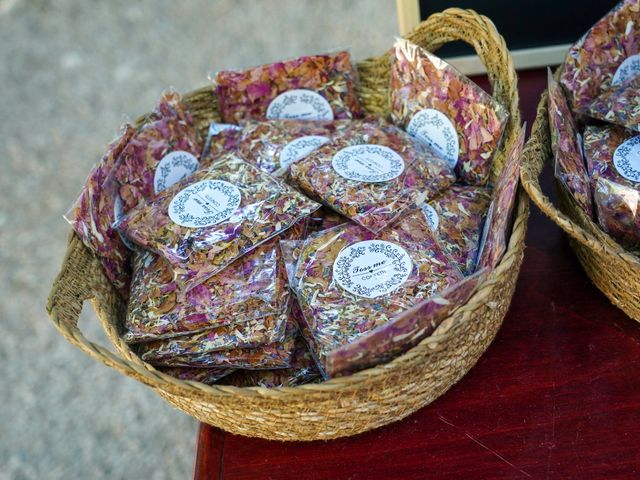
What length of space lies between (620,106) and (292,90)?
0.60m

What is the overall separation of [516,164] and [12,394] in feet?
5.20

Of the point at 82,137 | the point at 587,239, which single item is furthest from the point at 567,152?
the point at 82,137

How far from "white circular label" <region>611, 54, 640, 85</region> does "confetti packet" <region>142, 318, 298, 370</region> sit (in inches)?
28.7

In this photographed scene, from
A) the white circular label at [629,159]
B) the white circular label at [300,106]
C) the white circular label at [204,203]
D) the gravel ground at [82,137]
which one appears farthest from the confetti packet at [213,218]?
the gravel ground at [82,137]

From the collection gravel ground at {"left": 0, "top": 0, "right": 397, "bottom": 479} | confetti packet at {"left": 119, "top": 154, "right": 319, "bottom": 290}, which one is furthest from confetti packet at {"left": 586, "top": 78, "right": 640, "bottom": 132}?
gravel ground at {"left": 0, "top": 0, "right": 397, "bottom": 479}

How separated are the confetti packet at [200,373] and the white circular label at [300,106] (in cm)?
55

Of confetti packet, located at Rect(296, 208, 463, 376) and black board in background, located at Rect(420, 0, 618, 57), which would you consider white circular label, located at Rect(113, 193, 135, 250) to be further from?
black board in background, located at Rect(420, 0, 618, 57)

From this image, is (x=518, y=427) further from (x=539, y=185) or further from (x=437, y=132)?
(x=437, y=132)

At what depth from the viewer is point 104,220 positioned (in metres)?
1.15

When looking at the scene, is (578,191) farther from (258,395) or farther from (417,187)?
(258,395)

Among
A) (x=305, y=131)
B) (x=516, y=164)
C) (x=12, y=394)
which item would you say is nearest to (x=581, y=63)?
(x=516, y=164)

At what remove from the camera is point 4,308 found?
2098 mm

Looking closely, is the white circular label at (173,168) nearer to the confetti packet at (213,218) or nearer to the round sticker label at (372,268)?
the confetti packet at (213,218)

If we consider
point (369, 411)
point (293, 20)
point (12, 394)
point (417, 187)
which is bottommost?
point (12, 394)
